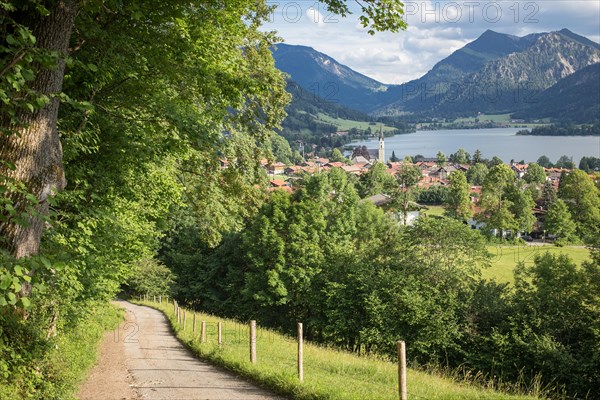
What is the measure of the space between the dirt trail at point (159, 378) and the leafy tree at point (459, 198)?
75838mm

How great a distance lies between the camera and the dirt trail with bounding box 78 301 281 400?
30.7 ft

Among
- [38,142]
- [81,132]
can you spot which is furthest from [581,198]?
[38,142]

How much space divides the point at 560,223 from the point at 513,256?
1638cm

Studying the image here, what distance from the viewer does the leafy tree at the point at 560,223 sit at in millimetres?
79812

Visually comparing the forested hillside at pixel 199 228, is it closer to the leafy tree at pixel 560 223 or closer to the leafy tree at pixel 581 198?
the leafy tree at pixel 560 223

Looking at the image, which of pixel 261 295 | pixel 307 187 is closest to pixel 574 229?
pixel 307 187

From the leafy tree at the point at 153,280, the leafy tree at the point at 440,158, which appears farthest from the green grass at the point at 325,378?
the leafy tree at the point at 440,158

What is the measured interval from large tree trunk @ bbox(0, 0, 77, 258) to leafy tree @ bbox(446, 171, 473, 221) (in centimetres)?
8580

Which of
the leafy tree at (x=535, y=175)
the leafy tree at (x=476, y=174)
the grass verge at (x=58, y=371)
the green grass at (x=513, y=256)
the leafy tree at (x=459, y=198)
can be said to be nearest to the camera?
the grass verge at (x=58, y=371)

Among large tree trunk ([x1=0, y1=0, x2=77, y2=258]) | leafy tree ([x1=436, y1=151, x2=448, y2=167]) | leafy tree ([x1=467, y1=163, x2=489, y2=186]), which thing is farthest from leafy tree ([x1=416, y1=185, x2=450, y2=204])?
large tree trunk ([x1=0, y1=0, x2=77, y2=258])

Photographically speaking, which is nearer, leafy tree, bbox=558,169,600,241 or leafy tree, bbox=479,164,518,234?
leafy tree, bbox=479,164,518,234

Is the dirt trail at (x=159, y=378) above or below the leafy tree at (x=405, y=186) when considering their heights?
below

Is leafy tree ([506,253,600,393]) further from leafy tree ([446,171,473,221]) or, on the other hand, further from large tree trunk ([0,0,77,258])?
leafy tree ([446,171,473,221])

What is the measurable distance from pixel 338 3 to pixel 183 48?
2594 millimetres
